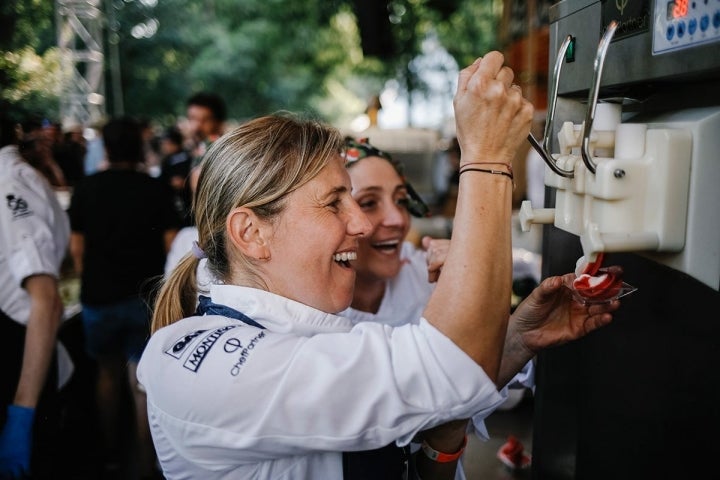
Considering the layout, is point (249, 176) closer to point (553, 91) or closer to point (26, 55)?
point (553, 91)

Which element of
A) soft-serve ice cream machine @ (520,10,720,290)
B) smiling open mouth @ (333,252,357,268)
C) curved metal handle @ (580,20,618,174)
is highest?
curved metal handle @ (580,20,618,174)

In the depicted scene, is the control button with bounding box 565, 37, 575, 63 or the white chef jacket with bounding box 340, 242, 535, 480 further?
the white chef jacket with bounding box 340, 242, 535, 480

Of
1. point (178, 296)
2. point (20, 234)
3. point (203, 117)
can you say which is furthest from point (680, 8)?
point (203, 117)

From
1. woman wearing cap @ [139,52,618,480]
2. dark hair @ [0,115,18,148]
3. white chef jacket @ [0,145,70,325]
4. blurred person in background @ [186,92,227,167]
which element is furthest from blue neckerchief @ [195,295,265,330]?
blurred person in background @ [186,92,227,167]

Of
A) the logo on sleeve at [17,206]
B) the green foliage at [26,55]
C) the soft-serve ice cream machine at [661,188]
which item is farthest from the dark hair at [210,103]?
the soft-serve ice cream machine at [661,188]

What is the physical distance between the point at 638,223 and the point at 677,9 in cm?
28

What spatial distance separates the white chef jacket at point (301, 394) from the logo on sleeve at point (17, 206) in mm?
1460

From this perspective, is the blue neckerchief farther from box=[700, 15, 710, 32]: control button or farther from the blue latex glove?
the blue latex glove

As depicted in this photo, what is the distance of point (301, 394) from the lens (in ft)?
2.78

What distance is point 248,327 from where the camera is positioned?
999mm

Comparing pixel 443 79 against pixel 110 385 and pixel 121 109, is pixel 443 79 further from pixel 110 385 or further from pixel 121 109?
pixel 110 385

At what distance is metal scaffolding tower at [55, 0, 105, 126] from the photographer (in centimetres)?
287

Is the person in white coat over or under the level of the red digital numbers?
under

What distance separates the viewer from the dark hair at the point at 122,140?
121 inches
